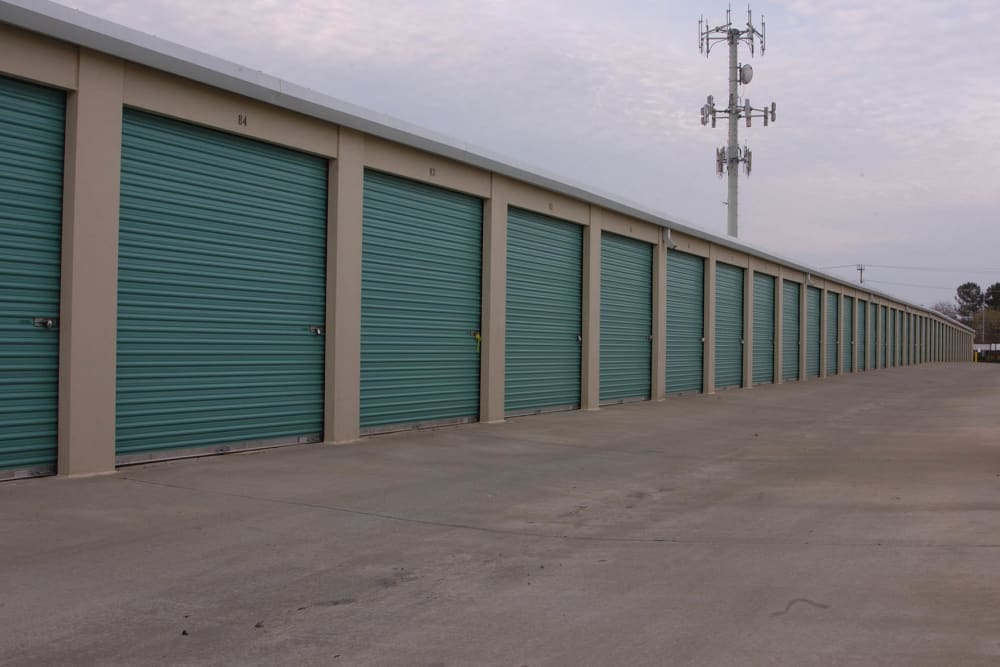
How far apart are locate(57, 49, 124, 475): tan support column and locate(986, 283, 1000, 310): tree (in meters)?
150

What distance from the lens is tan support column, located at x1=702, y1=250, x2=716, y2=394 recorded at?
23984 millimetres

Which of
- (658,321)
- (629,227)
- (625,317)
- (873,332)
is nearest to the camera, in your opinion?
(629,227)

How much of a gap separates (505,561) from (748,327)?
73.5ft

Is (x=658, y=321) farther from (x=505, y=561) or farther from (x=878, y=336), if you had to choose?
(x=878, y=336)

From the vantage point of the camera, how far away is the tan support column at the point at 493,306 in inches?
589

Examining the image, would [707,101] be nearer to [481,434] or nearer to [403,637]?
[481,434]

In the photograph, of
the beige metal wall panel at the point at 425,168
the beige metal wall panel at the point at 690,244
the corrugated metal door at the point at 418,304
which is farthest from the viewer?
the beige metal wall panel at the point at 690,244

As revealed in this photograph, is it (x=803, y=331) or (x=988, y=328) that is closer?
(x=803, y=331)

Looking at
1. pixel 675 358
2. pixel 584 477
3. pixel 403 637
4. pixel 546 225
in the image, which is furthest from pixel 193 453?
pixel 675 358

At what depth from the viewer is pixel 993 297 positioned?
445ft

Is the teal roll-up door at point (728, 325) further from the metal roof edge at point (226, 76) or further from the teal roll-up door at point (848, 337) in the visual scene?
the teal roll-up door at point (848, 337)

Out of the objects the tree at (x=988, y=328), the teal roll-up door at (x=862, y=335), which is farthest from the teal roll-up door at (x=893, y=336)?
the tree at (x=988, y=328)

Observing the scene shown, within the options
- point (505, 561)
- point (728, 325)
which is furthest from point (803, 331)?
point (505, 561)

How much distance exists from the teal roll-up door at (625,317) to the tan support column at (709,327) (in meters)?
3.49
